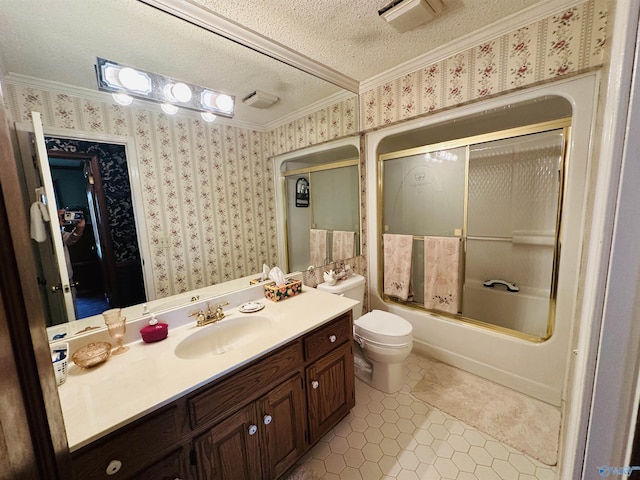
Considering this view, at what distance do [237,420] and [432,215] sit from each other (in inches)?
85.5

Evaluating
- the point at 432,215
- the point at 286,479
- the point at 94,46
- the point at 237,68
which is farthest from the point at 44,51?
the point at 432,215

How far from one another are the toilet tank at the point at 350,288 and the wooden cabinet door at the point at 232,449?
3.53 feet

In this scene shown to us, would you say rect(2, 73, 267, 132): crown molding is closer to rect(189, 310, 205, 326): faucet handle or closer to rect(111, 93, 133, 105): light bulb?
rect(111, 93, 133, 105): light bulb

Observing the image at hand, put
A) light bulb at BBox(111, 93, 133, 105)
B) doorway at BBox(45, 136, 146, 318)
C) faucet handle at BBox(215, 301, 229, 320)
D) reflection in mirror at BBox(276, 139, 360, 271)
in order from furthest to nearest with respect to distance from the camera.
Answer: reflection in mirror at BBox(276, 139, 360, 271)
faucet handle at BBox(215, 301, 229, 320)
light bulb at BBox(111, 93, 133, 105)
doorway at BBox(45, 136, 146, 318)

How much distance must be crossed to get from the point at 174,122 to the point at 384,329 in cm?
186

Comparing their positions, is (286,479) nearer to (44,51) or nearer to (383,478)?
(383,478)

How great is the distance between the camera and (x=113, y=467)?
0.74 metres

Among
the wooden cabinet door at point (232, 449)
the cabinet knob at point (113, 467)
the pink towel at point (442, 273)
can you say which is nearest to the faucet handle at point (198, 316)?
the wooden cabinet door at point (232, 449)

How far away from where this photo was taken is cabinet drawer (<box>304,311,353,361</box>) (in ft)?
4.20

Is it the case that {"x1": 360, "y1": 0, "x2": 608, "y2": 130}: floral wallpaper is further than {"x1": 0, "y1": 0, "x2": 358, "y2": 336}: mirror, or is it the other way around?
{"x1": 360, "y1": 0, "x2": 608, "y2": 130}: floral wallpaper

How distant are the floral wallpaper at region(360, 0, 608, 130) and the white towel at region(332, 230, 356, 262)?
1.02 metres

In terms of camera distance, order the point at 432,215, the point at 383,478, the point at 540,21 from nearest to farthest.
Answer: the point at 383,478
the point at 540,21
the point at 432,215

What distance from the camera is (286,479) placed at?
1.28 m

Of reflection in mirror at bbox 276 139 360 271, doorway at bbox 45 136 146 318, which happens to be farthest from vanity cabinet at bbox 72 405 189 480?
reflection in mirror at bbox 276 139 360 271
